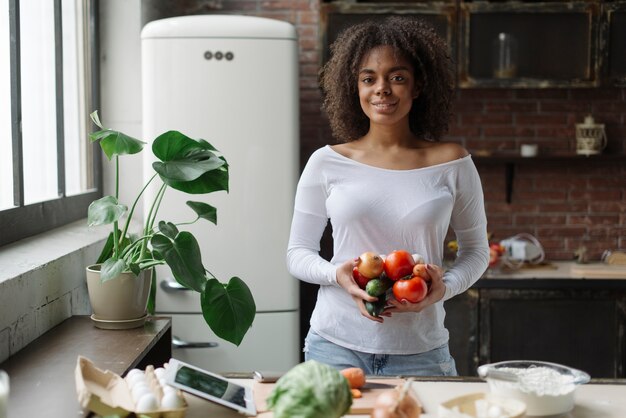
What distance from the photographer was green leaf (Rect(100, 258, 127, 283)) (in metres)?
2.30

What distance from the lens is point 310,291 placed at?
430 centimetres

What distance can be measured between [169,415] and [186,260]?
0.84 meters

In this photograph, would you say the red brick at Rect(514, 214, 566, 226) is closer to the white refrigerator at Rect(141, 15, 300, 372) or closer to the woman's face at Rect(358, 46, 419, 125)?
the white refrigerator at Rect(141, 15, 300, 372)

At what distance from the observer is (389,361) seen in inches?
84.0

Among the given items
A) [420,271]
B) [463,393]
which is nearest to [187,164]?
[420,271]

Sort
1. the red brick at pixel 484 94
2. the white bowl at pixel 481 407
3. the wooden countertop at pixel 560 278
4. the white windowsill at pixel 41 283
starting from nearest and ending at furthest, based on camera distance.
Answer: the white bowl at pixel 481 407 → the white windowsill at pixel 41 283 → the wooden countertop at pixel 560 278 → the red brick at pixel 484 94

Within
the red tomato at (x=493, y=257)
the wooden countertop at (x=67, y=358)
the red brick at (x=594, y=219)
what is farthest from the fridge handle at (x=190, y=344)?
the red brick at (x=594, y=219)

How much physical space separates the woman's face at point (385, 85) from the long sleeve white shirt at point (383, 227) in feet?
0.48

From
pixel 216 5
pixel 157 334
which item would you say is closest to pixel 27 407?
pixel 157 334

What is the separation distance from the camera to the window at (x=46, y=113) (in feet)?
8.94

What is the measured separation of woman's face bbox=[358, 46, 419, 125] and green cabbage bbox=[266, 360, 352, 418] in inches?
36.9

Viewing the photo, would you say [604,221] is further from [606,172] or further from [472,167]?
[472,167]

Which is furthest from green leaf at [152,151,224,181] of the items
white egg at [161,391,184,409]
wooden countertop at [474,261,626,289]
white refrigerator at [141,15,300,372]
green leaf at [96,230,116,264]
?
wooden countertop at [474,261,626,289]

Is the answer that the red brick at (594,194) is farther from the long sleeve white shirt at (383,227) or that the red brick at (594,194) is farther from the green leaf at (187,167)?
the green leaf at (187,167)
